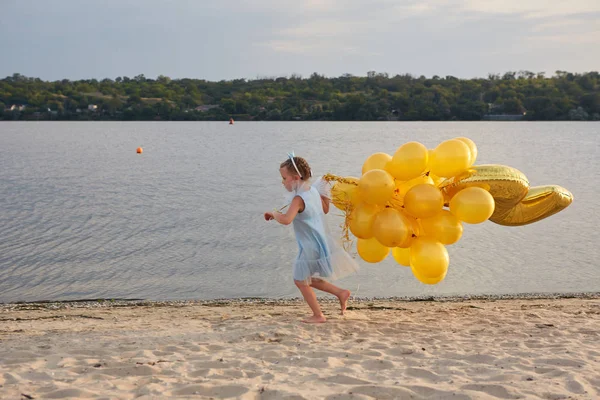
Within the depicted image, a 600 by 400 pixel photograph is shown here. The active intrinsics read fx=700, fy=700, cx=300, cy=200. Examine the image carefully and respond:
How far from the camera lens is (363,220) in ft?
19.8

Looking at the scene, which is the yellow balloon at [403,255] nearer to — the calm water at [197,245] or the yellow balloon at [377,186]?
the yellow balloon at [377,186]

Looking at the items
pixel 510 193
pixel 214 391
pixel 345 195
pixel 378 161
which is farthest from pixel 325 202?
pixel 214 391

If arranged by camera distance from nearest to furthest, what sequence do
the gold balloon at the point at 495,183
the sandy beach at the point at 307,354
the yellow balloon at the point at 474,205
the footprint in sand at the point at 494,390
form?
1. the footprint in sand at the point at 494,390
2. the sandy beach at the point at 307,354
3. the yellow balloon at the point at 474,205
4. the gold balloon at the point at 495,183

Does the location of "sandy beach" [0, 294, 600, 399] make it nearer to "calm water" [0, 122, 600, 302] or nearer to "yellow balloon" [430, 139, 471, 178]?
"yellow balloon" [430, 139, 471, 178]

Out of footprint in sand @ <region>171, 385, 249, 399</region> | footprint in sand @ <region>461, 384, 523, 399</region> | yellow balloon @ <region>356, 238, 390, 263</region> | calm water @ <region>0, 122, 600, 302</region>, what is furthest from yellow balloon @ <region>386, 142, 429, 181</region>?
calm water @ <region>0, 122, 600, 302</region>

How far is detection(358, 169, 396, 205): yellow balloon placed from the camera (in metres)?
5.88

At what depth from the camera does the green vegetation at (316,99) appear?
84875mm

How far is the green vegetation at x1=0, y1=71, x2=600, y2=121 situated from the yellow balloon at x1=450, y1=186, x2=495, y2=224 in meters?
80.7

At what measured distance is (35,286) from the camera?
9406 mm

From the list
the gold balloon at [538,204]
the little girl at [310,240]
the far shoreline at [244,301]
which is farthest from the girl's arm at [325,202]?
the far shoreline at [244,301]

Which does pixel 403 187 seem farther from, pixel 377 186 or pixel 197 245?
pixel 197 245

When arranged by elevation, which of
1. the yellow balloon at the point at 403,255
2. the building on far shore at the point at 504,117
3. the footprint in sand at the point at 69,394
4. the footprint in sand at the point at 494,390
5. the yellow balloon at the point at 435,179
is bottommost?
the footprint in sand at the point at 69,394

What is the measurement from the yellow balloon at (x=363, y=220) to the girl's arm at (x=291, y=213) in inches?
21.5

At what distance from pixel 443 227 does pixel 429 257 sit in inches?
11.2
